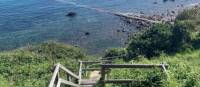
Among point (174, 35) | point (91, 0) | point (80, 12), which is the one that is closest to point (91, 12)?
point (80, 12)

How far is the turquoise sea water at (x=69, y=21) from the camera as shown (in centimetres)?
6776

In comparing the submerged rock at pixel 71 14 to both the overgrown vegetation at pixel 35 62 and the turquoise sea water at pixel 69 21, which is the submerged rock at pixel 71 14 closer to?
the turquoise sea water at pixel 69 21

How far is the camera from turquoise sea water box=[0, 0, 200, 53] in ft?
222

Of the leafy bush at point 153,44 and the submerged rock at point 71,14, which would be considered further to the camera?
the submerged rock at point 71,14

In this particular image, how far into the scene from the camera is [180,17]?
66500mm

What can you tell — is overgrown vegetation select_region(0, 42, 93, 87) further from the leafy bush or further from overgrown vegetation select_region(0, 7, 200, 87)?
the leafy bush

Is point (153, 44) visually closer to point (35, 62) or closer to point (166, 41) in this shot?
point (166, 41)

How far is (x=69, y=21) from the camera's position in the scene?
260 ft

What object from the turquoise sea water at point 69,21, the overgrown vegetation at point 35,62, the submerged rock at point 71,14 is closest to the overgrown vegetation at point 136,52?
the overgrown vegetation at point 35,62

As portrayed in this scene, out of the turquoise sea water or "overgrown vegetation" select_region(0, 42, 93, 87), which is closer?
"overgrown vegetation" select_region(0, 42, 93, 87)

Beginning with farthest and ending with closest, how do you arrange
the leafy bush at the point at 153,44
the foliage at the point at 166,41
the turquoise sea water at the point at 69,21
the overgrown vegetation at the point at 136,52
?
the turquoise sea water at the point at 69,21 < the foliage at the point at 166,41 < the leafy bush at the point at 153,44 < the overgrown vegetation at the point at 136,52

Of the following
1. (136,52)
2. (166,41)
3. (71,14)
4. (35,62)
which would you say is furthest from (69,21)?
(136,52)

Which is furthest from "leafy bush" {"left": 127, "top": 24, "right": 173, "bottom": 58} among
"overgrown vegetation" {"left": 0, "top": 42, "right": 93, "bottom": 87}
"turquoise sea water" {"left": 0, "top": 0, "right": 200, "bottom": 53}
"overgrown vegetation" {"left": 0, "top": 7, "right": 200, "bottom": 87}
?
"turquoise sea water" {"left": 0, "top": 0, "right": 200, "bottom": 53}

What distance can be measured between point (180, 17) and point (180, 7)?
18.6m
